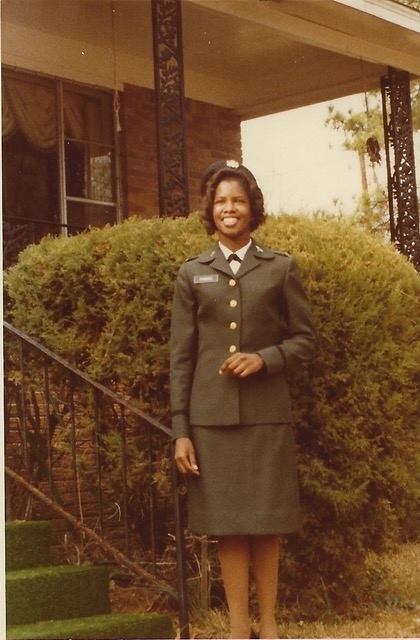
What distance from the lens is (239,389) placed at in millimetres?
4156

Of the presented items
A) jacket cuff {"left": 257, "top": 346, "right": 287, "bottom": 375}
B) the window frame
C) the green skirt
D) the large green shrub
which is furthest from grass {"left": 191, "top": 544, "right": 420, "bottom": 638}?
the window frame

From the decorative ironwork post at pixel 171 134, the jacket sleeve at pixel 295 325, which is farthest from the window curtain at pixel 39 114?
the jacket sleeve at pixel 295 325

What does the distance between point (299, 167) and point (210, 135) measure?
10.0ft

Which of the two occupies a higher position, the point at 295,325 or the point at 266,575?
the point at 295,325

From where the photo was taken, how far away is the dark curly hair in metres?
4.23

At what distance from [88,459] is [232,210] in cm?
182

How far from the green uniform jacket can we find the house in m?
3.75

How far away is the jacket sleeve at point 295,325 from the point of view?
13.8 ft

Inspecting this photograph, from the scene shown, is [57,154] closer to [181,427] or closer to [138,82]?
[138,82]

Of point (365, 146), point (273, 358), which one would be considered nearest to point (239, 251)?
point (273, 358)

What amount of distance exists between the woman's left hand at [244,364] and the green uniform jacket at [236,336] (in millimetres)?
31

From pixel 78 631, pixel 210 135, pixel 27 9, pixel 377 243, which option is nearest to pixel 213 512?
pixel 78 631

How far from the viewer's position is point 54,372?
5539 millimetres

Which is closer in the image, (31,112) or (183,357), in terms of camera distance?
(183,357)
